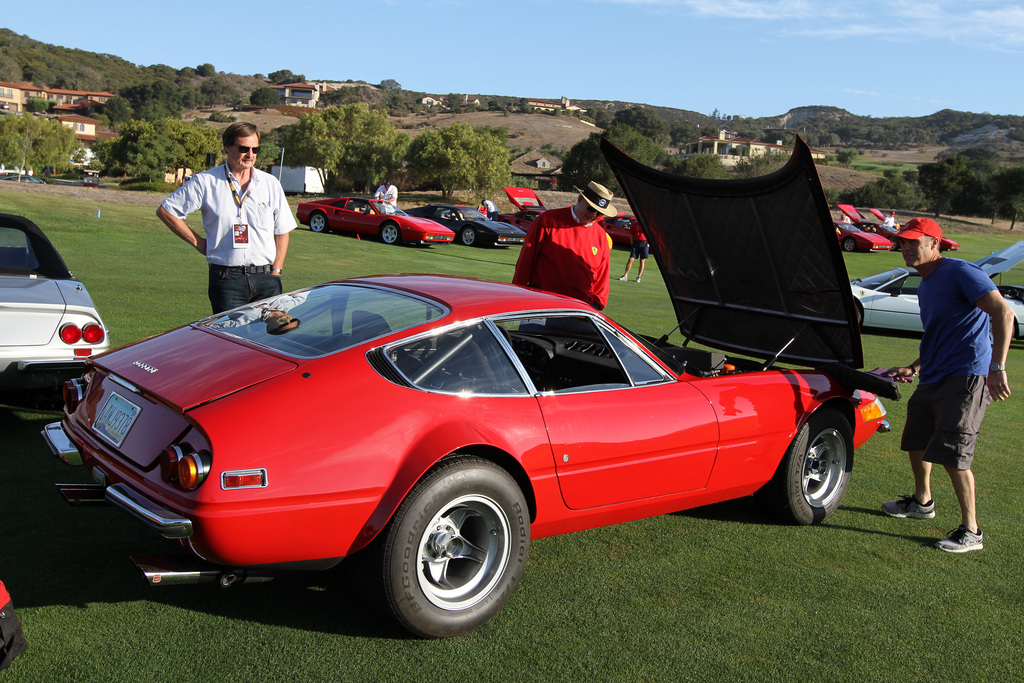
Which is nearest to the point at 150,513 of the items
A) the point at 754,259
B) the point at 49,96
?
the point at 754,259

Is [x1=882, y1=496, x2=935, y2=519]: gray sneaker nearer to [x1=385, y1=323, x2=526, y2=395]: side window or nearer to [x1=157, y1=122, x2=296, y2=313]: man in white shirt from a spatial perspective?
[x1=385, y1=323, x2=526, y2=395]: side window

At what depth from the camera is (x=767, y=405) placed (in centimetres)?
436

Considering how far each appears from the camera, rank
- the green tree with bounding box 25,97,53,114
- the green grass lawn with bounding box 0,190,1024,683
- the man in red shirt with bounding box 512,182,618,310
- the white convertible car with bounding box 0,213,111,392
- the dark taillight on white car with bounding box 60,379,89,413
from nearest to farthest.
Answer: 1. the green grass lawn with bounding box 0,190,1024,683
2. the dark taillight on white car with bounding box 60,379,89,413
3. the white convertible car with bounding box 0,213,111,392
4. the man in red shirt with bounding box 512,182,618,310
5. the green tree with bounding box 25,97,53,114

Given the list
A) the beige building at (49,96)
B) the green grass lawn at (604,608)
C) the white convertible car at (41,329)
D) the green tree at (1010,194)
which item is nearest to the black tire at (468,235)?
the white convertible car at (41,329)

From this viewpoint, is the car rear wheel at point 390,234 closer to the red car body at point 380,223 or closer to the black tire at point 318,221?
the red car body at point 380,223

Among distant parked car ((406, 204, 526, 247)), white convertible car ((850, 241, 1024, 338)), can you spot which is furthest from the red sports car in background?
distant parked car ((406, 204, 526, 247))

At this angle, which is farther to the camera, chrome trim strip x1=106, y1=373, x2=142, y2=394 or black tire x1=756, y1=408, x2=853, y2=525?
black tire x1=756, y1=408, x2=853, y2=525

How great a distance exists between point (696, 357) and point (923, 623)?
2068mm

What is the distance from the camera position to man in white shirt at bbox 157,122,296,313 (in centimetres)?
503

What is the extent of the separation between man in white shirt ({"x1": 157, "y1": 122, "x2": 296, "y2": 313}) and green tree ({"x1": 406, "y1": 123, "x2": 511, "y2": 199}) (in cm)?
5968

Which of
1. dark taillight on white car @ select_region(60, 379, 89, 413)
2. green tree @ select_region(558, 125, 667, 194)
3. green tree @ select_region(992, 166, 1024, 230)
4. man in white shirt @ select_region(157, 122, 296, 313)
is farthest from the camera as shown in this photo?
green tree @ select_region(558, 125, 667, 194)

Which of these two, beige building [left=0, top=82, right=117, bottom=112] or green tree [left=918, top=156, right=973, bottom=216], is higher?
beige building [left=0, top=82, right=117, bottom=112]

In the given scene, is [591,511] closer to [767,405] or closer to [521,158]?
[767,405]

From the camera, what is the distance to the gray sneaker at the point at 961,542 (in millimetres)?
4512
